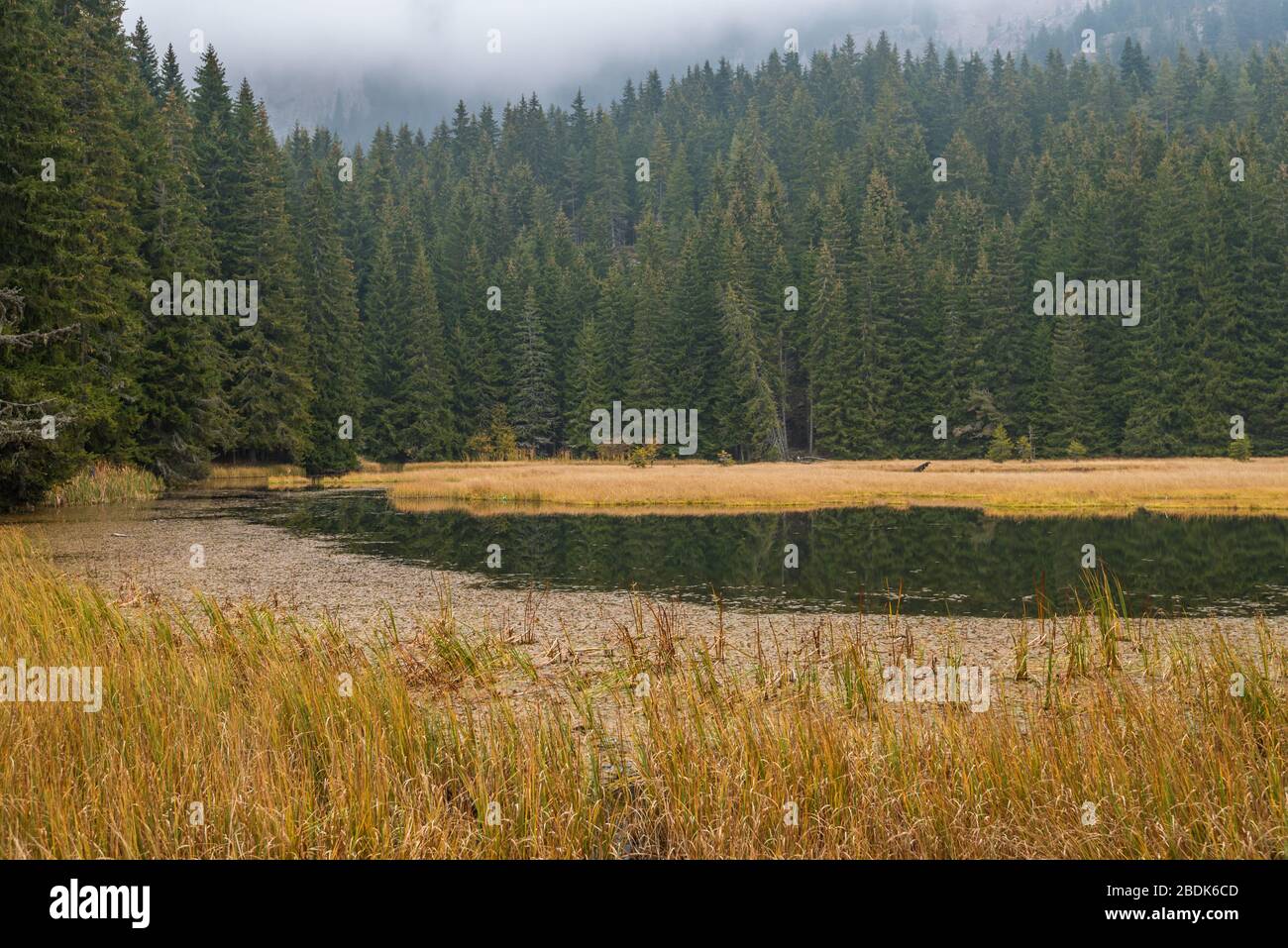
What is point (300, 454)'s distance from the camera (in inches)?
2329

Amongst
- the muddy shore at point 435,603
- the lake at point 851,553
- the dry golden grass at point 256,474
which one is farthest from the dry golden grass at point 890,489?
the muddy shore at point 435,603

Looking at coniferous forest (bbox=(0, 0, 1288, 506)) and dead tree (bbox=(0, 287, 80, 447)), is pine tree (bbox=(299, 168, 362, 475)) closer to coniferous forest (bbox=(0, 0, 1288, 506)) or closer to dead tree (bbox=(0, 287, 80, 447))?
coniferous forest (bbox=(0, 0, 1288, 506))

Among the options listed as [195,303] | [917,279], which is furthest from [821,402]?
[195,303]

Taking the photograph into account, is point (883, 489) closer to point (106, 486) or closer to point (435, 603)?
point (435, 603)

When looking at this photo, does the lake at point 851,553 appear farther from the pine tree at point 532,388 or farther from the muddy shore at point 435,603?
the pine tree at point 532,388

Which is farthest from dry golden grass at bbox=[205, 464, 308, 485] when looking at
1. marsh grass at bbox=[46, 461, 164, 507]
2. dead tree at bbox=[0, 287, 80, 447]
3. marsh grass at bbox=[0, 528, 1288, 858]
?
marsh grass at bbox=[0, 528, 1288, 858]

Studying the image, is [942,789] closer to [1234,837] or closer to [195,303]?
[1234,837]

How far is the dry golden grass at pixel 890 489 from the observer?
37594mm

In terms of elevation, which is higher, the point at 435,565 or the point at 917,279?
the point at 917,279

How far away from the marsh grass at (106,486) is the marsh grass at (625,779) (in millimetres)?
31068

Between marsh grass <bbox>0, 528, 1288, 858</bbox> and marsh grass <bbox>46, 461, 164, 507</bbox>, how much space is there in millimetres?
31068

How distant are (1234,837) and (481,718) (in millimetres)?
5825

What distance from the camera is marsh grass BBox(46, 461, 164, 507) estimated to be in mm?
34750

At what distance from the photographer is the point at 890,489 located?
1721 inches
